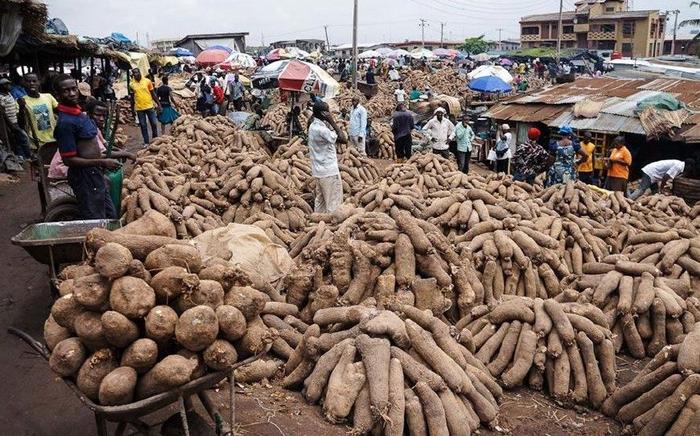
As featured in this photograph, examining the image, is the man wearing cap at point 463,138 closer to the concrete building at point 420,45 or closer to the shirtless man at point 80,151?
the shirtless man at point 80,151

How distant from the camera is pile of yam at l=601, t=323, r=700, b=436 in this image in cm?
446

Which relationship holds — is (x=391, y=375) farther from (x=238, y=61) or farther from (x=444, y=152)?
(x=238, y=61)

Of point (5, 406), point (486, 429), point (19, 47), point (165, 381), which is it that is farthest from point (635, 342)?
point (19, 47)

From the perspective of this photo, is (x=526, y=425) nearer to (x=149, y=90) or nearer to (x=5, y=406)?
(x=5, y=406)

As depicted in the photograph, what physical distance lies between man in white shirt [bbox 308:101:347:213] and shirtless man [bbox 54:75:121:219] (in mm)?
3169

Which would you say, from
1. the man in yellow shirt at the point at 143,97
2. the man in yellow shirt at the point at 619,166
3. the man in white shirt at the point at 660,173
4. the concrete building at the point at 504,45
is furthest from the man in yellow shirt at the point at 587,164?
the concrete building at the point at 504,45

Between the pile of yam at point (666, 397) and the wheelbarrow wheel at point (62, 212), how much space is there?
708cm

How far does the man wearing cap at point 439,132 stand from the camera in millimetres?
14555

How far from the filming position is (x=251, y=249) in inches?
267

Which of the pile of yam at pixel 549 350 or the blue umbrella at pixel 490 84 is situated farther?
the blue umbrella at pixel 490 84

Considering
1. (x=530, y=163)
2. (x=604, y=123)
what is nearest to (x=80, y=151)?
(x=530, y=163)

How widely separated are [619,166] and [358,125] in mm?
6388

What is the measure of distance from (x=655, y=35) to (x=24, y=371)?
7971 centimetres

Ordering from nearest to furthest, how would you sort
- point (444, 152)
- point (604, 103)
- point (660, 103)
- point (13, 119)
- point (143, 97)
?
point (13, 119), point (444, 152), point (143, 97), point (660, 103), point (604, 103)
